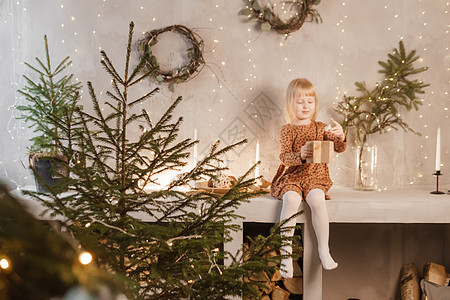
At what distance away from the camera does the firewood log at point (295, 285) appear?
2.39 m

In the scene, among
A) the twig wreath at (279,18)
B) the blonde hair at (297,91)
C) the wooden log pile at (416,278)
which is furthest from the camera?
the twig wreath at (279,18)

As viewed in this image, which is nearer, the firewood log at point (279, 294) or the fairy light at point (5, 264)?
the fairy light at point (5, 264)

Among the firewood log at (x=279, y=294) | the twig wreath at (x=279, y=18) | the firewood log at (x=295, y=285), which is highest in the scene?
the twig wreath at (x=279, y=18)

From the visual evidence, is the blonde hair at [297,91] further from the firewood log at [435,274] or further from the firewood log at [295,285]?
the firewood log at [435,274]

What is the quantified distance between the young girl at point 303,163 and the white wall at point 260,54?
0.34 metres

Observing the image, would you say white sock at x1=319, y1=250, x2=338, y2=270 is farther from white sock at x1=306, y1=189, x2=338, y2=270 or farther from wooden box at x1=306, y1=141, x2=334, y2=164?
wooden box at x1=306, y1=141, x2=334, y2=164

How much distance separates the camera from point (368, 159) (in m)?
2.65

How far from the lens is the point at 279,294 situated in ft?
7.86

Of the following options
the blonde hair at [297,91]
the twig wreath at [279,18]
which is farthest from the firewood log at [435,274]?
the twig wreath at [279,18]

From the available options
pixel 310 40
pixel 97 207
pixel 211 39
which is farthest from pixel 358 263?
pixel 97 207

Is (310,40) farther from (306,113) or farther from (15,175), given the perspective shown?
(15,175)

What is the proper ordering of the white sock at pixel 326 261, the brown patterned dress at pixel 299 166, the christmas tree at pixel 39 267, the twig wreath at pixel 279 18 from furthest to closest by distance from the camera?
the twig wreath at pixel 279 18 < the brown patterned dress at pixel 299 166 < the white sock at pixel 326 261 < the christmas tree at pixel 39 267

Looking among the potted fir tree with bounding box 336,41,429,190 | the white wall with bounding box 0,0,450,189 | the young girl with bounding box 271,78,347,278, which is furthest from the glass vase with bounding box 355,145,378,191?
the young girl with bounding box 271,78,347,278

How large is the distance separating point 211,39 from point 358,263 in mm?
2077
